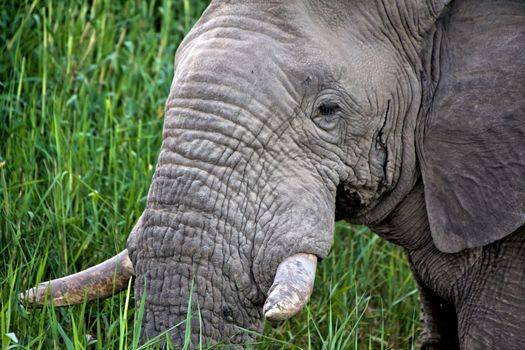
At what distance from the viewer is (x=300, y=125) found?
3.89 m

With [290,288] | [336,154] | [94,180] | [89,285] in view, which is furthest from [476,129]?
[94,180]

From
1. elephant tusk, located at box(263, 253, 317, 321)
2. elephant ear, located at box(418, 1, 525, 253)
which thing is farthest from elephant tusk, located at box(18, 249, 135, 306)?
elephant ear, located at box(418, 1, 525, 253)

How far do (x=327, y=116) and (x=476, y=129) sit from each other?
531mm

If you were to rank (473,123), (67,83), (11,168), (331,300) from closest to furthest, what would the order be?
(473,123) < (331,300) < (11,168) < (67,83)

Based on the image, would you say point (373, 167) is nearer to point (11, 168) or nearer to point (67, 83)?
point (11, 168)

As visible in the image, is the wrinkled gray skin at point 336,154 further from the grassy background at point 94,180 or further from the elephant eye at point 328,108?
the grassy background at point 94,180

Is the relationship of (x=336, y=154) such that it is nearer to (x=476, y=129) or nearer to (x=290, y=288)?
(x=476, y=129)

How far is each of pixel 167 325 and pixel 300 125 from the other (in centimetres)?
80

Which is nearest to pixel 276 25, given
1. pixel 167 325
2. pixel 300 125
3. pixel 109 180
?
pixel 300 125

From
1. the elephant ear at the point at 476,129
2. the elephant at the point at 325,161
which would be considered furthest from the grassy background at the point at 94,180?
the elephant ear at the point at 476,129

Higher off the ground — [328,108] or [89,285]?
[328,108]

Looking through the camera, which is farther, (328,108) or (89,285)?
(89,285)

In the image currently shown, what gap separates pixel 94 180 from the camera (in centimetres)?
568

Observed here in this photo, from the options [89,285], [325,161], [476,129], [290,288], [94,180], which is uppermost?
[476,129]
